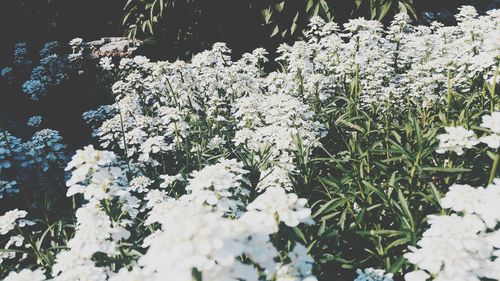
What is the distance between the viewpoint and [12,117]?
5578 millimetres

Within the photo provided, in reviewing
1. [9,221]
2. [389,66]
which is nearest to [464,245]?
[9,221]

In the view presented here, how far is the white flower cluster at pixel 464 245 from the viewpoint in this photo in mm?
1486

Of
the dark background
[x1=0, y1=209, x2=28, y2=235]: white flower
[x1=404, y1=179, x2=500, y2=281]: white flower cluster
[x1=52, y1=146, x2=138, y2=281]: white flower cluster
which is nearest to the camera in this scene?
[x1=404, y1=179, x2=500, y2=281]: white flower cluster

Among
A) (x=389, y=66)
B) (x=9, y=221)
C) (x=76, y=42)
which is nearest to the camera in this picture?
(x=9, y=221)

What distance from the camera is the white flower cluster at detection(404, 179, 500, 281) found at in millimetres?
1486

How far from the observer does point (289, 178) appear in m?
2.90

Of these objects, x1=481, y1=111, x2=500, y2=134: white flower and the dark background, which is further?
the dark background

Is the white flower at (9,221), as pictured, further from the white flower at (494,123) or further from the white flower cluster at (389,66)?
the white flower at (494,123)

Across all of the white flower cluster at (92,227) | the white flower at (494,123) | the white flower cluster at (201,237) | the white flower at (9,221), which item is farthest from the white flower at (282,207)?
the white flower at (9,221)

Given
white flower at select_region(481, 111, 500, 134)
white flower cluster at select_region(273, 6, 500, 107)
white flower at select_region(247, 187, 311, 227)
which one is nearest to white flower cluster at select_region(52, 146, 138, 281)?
white flower at select_region(247, 187, 311, 227)

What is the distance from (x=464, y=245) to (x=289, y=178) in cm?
146

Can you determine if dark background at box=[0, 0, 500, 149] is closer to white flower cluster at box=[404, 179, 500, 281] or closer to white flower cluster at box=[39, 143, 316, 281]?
white flower cluster at box=[39, 143, 316, 281]

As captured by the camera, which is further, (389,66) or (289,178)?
(389,66)

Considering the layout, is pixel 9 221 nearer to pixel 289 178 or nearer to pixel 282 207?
pixel 289 178
